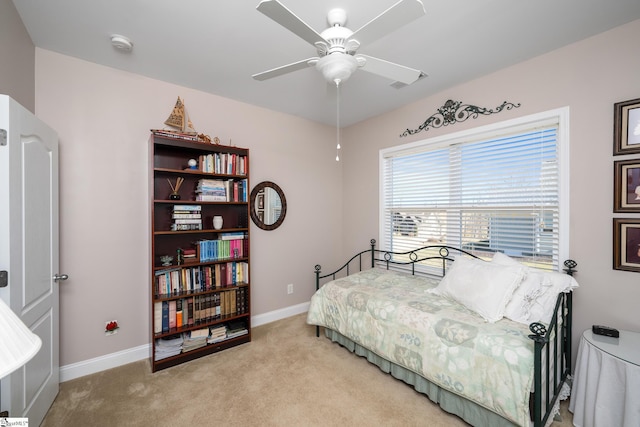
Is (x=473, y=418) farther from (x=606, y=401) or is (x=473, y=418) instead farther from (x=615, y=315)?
(x=615, y=315)

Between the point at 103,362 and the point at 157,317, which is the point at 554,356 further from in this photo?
the point at 103,362

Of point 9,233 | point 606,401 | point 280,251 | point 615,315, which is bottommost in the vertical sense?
point 606,401

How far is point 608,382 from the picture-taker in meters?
1.46

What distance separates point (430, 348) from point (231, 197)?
7.28 ft

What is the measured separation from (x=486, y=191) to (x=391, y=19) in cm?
200

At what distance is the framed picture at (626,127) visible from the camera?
1.80 metres

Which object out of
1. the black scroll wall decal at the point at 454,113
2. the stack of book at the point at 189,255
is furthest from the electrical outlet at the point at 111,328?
the black scroll wall decal at the point at 454,113

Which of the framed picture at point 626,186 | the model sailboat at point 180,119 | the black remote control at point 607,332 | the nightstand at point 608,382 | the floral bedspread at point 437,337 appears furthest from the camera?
the model sailboat at point 180,119

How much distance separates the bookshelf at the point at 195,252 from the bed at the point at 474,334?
0.98 metres

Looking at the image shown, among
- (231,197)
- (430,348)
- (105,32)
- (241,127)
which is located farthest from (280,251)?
(105,32)

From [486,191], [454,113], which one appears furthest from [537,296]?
[454,113]

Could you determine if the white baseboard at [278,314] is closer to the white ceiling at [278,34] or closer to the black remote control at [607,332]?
the white ceiling at [278,34]

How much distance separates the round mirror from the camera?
10.6 feet

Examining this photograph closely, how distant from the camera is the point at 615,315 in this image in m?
1.87
